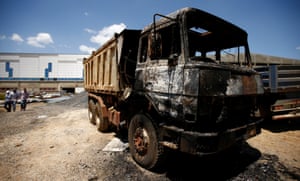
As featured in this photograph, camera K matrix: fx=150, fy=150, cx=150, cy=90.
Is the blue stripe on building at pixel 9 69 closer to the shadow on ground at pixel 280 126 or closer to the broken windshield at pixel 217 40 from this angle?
the broken windshield at pixel 217 40

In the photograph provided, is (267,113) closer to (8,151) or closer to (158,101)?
(158,101)

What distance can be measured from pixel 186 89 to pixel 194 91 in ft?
0.42

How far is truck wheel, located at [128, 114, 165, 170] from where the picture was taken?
261cm

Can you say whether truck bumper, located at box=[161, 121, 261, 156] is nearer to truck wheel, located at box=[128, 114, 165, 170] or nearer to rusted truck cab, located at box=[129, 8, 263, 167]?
rusted truck cab, located at box=[129, 8, 263, 167]

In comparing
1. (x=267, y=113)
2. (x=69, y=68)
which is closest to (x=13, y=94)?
(x=267, y=113)

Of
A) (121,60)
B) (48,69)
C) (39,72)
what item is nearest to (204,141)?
(121,60)

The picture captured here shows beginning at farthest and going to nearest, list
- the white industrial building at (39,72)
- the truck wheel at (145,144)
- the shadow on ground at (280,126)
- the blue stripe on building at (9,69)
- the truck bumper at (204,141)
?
the blue stripe on building at (9,69) → the white industrial building at (39,72) → the shadow on ground at (280,126) → the truck wheel at (145,144) → the truck bumper at (204,141)

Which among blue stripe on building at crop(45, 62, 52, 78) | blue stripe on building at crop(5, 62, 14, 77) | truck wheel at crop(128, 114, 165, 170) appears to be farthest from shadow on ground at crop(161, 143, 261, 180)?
blue stripe on building at crop(5, 62, 14, 77)

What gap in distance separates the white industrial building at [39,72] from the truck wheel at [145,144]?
2829 cm

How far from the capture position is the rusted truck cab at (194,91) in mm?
1994

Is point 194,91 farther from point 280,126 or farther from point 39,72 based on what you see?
point 39,72

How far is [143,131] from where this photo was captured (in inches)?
114

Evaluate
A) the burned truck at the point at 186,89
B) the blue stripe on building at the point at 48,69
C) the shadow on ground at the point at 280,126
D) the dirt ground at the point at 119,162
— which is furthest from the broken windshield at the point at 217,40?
the blue stripe on building at the point at 48,69

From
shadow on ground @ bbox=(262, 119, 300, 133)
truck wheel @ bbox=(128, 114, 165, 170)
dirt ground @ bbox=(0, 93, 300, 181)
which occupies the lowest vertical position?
dirt ground @ bbox=(0, 93, 300, 181)
